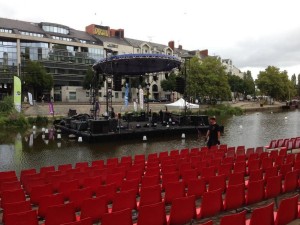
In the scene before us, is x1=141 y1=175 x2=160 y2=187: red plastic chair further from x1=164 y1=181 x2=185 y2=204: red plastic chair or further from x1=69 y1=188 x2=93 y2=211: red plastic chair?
x1=69 y1=188 x2=93 y2=211: red plastic chair

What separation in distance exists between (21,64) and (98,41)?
2098 cm

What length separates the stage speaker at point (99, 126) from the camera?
24.2m

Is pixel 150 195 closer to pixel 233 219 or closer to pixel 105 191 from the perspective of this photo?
pixel 105 191

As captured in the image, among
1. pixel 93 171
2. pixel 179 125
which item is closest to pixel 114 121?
pixel 179 125

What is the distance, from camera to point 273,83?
9369 cm

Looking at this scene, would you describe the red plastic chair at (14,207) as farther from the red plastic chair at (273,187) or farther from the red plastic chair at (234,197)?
the red plastic chair at (273,187)

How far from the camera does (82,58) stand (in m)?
73.4

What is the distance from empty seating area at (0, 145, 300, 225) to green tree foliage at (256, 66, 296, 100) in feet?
291

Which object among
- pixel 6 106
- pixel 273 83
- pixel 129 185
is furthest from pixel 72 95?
pixel 129 185

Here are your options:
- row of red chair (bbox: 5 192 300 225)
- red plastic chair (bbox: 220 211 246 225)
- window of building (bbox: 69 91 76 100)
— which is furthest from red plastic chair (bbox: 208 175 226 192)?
window of building (bbox: 69 91 76 100)

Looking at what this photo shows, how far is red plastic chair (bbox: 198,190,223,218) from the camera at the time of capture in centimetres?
623

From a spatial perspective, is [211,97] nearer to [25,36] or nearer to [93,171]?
[25,36]

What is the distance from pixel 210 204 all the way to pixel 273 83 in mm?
94733

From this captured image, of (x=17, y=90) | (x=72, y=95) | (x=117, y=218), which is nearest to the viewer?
(x=117, y=218)
